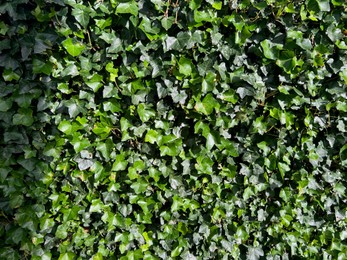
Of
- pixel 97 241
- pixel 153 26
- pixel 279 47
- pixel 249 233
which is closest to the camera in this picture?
pixel 153 26

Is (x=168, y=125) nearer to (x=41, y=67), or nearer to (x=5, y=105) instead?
(x=41, y=67)

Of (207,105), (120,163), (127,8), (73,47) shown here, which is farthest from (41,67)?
(207,105)

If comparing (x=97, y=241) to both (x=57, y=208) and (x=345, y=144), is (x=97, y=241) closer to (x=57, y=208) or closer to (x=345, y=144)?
(x=57, y=208)

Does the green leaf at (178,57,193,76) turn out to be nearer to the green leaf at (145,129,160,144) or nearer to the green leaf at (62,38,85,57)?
the green leaf at (145,129,160,144)

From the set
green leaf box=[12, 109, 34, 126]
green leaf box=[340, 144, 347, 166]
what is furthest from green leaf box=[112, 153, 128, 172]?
green leaf box=[340, 144, 347, 166]

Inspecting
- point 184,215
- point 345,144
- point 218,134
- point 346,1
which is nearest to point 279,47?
point 346,1

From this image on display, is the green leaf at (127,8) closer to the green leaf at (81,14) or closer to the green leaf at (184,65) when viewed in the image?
the green leaf at (81,14)

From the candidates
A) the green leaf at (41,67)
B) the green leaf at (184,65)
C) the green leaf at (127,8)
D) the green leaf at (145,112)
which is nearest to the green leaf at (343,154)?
the green leaf at (184,65)
